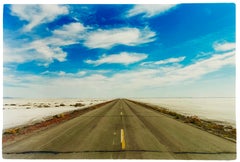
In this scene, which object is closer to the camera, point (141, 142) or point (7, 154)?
point (7, 154)

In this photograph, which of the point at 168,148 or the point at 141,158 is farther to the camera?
the point at 168,148

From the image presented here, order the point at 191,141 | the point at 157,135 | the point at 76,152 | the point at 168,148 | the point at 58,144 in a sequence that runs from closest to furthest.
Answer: the point at 76,152 < the point at 168,148 < the point at 58,144 < the point at 191,141 < the point at 157,135

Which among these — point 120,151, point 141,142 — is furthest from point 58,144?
point 141,142

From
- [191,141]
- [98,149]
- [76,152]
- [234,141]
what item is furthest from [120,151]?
[234,141]

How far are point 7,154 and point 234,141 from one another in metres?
10.2

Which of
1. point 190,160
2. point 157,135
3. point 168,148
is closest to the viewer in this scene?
point 190,160

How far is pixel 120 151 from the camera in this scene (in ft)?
27.7

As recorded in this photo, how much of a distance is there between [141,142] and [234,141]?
15.3 ft

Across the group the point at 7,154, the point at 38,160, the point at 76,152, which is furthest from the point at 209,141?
the point at 7,154

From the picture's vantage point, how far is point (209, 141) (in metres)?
10.6

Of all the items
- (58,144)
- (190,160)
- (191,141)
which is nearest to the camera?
(190,160)

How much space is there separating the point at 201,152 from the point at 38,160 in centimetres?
598

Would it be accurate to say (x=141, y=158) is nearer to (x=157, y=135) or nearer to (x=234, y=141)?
(x=157, y=135)

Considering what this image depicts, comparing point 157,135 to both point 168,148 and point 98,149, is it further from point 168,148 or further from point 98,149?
point 98,149
